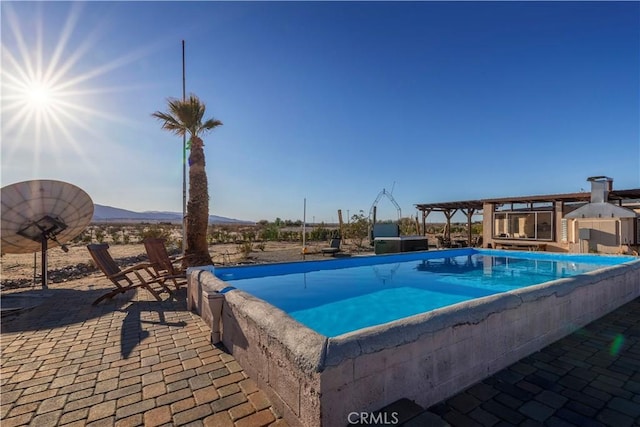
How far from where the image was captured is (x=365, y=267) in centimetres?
957

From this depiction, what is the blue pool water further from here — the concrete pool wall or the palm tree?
the palm tree

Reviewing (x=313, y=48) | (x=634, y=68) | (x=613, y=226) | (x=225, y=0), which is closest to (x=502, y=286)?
(x=613, y=226)

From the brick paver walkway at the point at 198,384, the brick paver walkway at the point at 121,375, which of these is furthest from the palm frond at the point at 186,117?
the brick paver walkway at the point at 198,384

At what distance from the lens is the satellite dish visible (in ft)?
21.9

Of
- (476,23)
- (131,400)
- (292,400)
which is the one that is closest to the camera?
(292,400)

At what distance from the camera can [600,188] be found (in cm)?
1027

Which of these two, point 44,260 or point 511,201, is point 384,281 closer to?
point 44,260

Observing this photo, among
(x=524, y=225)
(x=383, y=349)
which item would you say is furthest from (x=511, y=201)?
(x=383, y=349)

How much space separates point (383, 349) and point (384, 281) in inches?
241

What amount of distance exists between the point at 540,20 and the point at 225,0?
8740 millimetres

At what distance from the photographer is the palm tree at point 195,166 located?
8.96m

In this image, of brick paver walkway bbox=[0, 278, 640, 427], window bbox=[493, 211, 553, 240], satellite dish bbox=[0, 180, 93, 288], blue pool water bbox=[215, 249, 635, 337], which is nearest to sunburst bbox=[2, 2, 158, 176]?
satellite dish bbox=[0, 180, 93, 288]

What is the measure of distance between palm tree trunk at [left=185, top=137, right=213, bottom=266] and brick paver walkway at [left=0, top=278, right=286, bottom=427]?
14.0ft

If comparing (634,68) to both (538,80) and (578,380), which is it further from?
(578,380)
